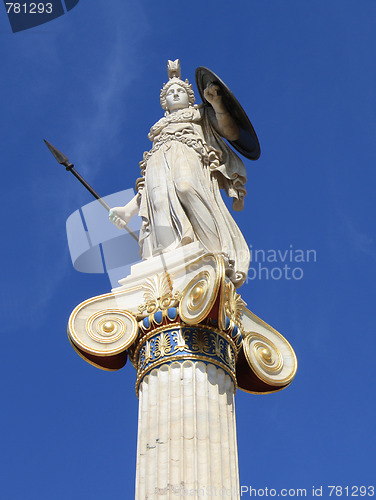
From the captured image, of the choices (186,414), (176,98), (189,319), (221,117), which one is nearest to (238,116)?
(221,117)

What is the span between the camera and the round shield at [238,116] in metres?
19.1

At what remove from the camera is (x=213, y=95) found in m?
19.1

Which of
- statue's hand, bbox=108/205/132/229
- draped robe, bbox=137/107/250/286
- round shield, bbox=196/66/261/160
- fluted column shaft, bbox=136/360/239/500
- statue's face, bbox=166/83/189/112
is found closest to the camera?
fluted column shaft, bbox=136/360/239/500

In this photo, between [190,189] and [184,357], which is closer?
[184,357]

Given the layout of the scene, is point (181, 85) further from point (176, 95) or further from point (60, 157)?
Answer: point (60, 157)

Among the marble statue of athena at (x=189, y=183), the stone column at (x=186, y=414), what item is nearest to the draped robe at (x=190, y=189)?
the marble statue of athena at (x=189, y=183)

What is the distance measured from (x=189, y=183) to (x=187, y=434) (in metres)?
5.65

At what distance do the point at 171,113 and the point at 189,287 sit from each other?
241 inches

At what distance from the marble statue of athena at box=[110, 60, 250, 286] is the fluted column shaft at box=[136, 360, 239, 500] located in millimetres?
2647

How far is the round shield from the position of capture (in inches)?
752

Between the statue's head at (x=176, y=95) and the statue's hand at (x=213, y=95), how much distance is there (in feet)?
3.67

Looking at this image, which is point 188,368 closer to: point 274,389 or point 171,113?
point 274,389

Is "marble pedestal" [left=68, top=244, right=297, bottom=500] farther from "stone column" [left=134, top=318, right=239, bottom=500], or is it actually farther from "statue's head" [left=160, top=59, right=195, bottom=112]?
"statue's head" [left=160, top=59, right=195, bottom=112]

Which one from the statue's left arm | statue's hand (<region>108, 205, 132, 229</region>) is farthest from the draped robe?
statue's hand (<region>108, 205, 132, 229</region>)
